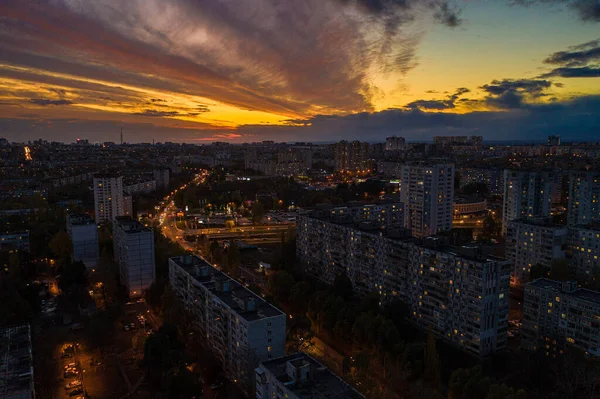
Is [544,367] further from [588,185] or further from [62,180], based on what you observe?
[62,180]

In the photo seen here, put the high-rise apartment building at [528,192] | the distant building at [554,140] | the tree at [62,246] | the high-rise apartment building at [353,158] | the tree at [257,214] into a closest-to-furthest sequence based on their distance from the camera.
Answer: the tree at [62,246] < the high-rise apartment building at [528,192] < the tree at [257,214] < the high-rise apartment building at [353,158] < the distant building at [554,140]

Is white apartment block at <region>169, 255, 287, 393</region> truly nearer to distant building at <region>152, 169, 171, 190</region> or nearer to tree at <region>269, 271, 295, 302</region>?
tree at <region>269, 271, 295, 302</region>

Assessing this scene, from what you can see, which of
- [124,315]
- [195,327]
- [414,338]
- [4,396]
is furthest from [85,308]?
[414,338]

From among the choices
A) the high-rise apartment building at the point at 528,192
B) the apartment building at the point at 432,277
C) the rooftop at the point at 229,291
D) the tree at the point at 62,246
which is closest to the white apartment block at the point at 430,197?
the high-rise apartment building at the point at 528,192

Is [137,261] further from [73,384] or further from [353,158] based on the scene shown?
[353,158]

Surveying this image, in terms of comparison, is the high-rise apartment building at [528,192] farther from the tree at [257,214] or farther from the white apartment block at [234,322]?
the white apartment block at [234,322]

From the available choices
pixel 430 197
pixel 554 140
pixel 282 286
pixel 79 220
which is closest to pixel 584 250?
pixel 430 197
